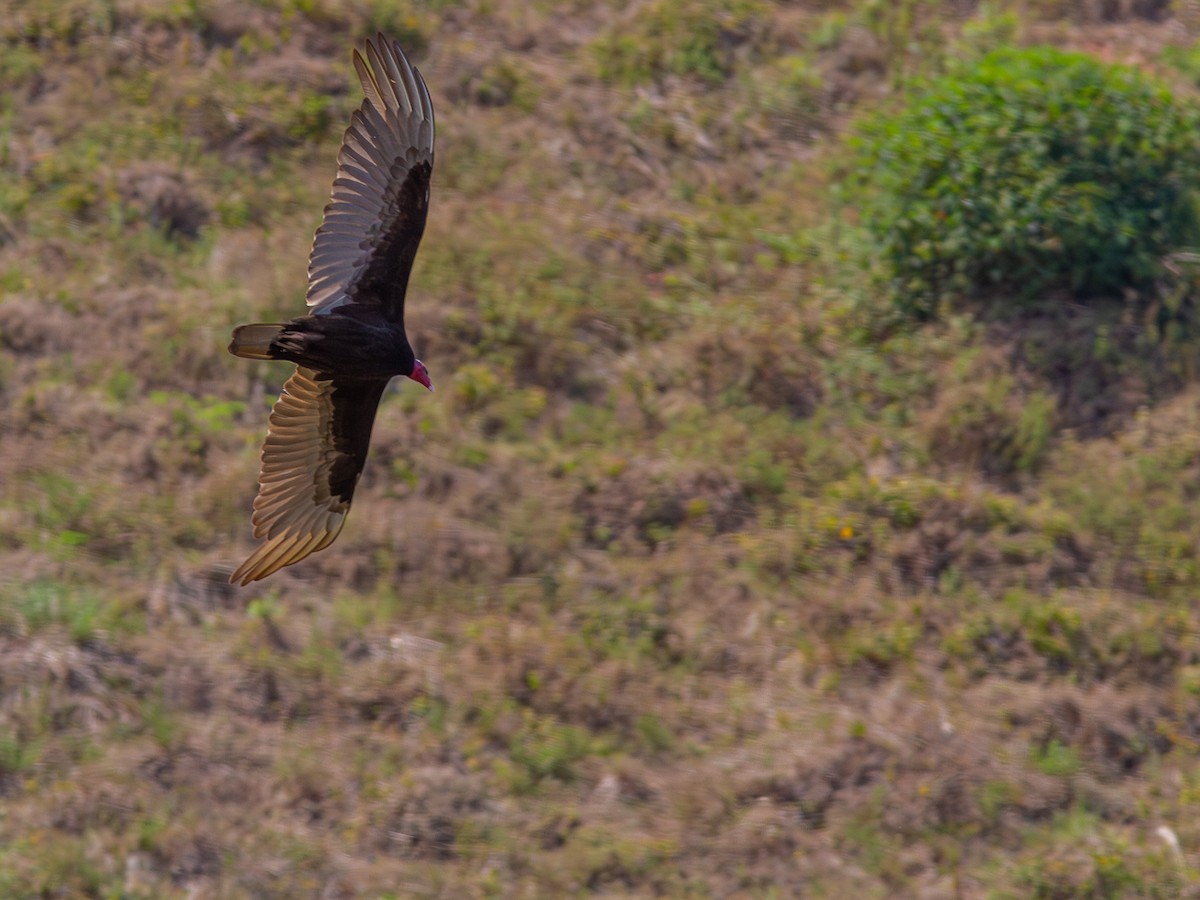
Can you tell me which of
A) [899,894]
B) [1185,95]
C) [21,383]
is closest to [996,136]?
[1185,95]

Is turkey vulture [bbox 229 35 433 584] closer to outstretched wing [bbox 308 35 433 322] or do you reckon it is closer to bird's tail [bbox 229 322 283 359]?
outstretched wing [bbox 308 35 433 322]

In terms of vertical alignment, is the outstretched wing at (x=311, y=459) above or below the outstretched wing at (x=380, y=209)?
below

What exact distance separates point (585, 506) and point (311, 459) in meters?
2.46

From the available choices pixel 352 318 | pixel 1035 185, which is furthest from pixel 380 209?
pixel 1035 185

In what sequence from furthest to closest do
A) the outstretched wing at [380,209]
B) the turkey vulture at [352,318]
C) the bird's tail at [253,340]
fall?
the outstretched wing at [380,209] → the turkey vulture at [352,318] → the bird's tail at [253,340]

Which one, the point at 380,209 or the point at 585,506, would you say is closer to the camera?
the point at 380,209

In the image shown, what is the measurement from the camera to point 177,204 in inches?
388

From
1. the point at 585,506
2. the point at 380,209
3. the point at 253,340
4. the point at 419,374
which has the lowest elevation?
the point at 585,506

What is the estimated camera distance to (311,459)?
6.35 m

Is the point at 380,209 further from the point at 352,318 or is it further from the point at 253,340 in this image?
the point at 253,340

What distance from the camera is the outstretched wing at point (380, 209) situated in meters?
6.08

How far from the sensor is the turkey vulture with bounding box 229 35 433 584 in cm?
595

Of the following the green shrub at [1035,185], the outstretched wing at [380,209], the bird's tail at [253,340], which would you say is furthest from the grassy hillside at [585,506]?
the bird's tail at [253,340]

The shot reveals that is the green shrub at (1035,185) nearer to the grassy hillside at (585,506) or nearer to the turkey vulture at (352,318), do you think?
the grassy hillside at (585,506)
